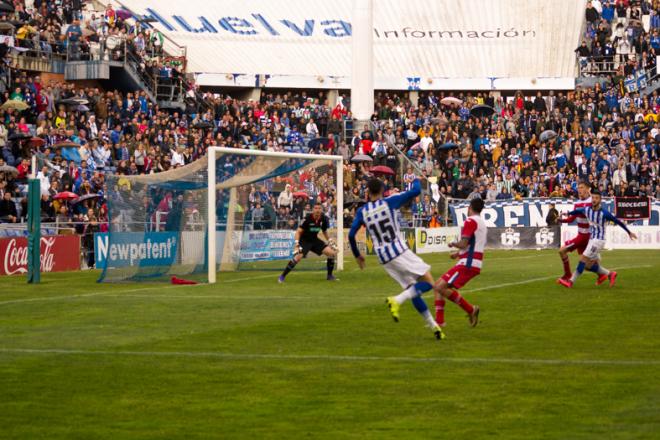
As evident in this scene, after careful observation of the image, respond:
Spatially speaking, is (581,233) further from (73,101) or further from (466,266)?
(73,101)

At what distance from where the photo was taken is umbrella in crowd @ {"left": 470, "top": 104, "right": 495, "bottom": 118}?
178 ft

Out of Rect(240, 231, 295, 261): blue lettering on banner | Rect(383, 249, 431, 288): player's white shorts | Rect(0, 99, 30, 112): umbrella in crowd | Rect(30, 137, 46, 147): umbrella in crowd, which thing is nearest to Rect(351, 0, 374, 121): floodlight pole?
Answer: Rect(0, 99, 30, 112): umbrella in crowd

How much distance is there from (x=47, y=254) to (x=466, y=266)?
18.2 meters

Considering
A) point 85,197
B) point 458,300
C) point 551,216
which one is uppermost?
point 85,197

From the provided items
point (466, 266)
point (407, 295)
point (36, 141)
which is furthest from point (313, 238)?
point (407, 295)

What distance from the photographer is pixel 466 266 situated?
1747 centimetres

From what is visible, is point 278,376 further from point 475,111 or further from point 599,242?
point 475,111

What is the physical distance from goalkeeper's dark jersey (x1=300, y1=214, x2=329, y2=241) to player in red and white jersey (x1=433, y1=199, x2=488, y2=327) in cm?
1111

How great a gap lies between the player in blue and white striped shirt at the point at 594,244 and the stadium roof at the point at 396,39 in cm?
3704

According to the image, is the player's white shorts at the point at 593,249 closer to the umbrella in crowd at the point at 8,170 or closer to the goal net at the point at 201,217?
the goal net at the point at 201,217

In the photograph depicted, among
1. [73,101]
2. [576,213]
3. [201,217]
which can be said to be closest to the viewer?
[576,213]

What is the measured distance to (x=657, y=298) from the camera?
72.4 feet

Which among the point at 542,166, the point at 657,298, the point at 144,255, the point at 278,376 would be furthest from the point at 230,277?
the point at 542,166

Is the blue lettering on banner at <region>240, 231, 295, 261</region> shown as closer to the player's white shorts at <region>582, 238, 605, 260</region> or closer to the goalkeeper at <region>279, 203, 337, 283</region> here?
the goalkeeper at <region>279, 203, 337, 283</region>
